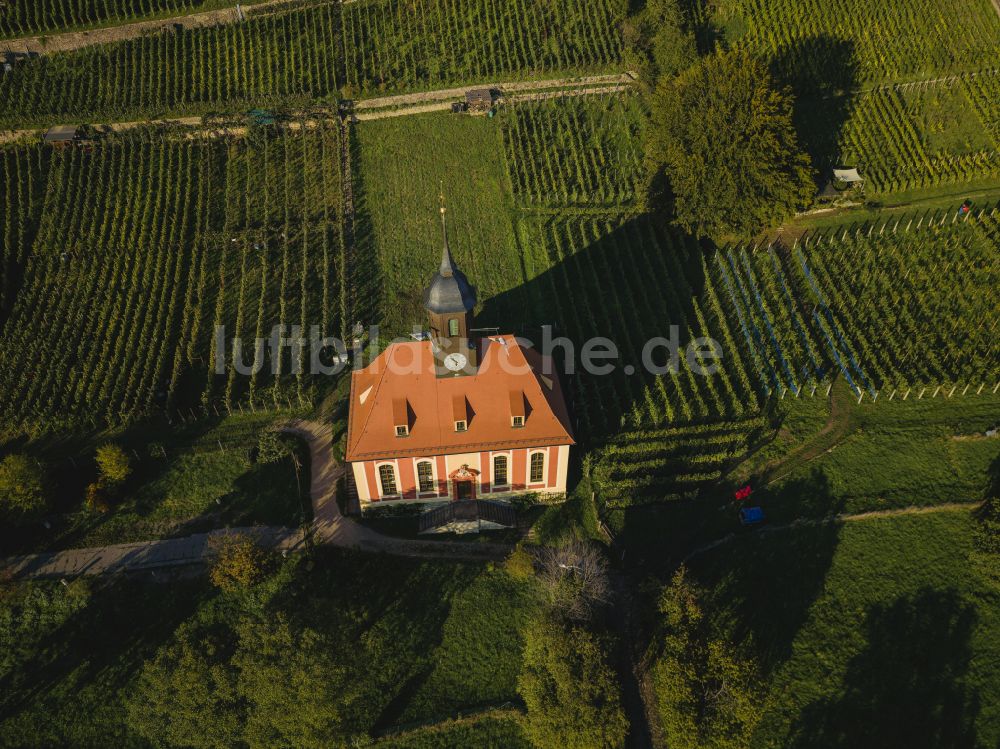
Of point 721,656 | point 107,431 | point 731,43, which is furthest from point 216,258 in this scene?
point 731,43

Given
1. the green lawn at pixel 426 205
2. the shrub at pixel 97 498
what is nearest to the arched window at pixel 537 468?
the green lawn at pixel 426 205

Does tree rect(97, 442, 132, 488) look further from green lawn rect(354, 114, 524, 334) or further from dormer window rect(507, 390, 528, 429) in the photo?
dormer window rect(507, 390, 528, 429)

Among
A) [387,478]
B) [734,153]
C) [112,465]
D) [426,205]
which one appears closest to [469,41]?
[426,205]

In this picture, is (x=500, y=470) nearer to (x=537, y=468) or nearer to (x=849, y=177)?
(x=537, y=468)

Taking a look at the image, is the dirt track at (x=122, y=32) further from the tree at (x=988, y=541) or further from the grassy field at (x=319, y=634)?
the tree at (x=988, y=541)

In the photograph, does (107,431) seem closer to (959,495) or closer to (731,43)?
(959,495)

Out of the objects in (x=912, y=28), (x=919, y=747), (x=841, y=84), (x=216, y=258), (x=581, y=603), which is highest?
(x=912, y=28)

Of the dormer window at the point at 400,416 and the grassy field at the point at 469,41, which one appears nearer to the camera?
the dormer window at the point at 400,416
